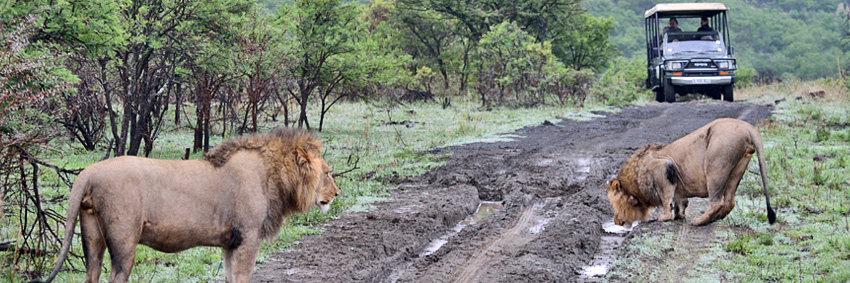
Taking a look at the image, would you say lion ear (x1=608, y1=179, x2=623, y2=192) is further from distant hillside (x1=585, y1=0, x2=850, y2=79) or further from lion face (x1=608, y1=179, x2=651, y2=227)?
distant hillside (x1=585, y1=0, x2=850, y2=79)

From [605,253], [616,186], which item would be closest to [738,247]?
[605,253]

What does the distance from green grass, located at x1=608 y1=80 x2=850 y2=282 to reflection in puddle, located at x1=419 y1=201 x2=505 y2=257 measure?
1.75 metres

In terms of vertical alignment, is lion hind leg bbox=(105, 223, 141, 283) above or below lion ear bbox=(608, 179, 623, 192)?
above

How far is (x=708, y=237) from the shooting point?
23.7ft

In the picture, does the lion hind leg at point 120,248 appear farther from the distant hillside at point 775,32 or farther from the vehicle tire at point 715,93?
the distant hillside at point 775,32

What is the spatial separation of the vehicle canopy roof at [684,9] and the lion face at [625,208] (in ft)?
58.4

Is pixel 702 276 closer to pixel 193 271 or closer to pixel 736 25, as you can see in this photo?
pixel 193 271

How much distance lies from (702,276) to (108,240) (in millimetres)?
4296

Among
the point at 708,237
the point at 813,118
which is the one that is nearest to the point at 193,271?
the point at 708,237

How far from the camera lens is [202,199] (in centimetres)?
467

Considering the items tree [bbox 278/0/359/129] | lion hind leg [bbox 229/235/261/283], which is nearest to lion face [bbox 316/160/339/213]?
lion hind leg [bbox 229/235/261/283]

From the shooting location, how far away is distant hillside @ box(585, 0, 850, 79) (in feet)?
182

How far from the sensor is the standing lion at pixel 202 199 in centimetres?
427

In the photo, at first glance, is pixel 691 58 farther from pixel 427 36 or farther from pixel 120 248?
pixel 120 248
